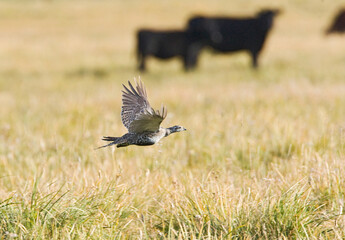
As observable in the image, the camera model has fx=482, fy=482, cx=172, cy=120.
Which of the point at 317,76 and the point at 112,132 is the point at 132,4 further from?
the point at 112,132

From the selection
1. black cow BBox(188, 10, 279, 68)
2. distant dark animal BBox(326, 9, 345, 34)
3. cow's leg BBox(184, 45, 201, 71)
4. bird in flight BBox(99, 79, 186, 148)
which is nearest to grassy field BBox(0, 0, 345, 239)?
bird in flight BBox(99, 79, 186, 148)

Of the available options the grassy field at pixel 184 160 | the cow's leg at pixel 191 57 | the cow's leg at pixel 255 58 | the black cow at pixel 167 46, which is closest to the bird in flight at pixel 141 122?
the grassy field at pixel 184 160

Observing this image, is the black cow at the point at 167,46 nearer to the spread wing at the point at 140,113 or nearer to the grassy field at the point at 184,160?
the grassy field at the point at 184,160

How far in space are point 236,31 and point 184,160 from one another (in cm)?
1185

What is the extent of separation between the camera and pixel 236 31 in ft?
50.4

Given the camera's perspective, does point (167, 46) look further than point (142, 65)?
Yes

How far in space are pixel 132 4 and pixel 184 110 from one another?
117 ft

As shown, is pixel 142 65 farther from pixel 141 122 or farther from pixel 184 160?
pixel 141 122

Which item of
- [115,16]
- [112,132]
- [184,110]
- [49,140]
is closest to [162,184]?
[112,132]

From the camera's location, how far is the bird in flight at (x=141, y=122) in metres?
2.44

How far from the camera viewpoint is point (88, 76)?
1282 centimetres

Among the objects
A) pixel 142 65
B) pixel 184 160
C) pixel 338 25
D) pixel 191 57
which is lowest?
pixel 142 65

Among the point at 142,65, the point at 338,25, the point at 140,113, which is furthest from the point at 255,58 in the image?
the point at 140,113

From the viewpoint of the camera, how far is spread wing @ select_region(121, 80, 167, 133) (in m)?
2.42
